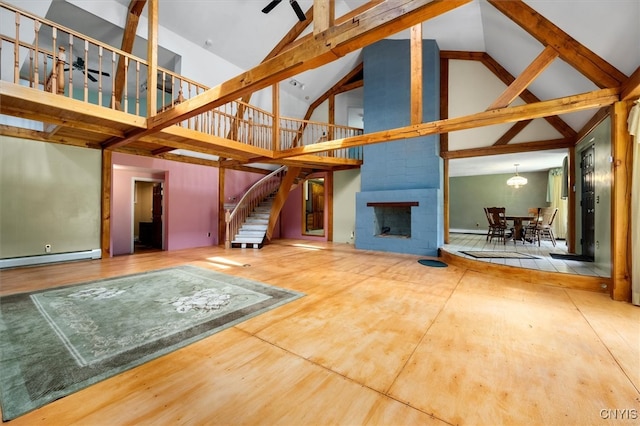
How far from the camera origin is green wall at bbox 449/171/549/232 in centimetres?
897

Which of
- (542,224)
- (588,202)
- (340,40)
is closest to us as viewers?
(340,40)

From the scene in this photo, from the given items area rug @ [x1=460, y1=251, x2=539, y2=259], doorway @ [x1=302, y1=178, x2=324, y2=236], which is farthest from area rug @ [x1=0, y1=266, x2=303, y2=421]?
doorway @ [x1=302, y1=178, x2=324, y2=236]

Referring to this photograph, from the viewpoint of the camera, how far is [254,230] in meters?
7.62

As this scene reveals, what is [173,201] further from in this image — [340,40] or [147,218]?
[340,40]

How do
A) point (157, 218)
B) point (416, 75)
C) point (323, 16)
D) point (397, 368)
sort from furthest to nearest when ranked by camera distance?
1. point (157, 218)
2. point (416, 75)
3. point (323, 16)
4. point (397, 368)

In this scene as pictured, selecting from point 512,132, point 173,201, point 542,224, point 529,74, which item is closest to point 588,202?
point 542,224

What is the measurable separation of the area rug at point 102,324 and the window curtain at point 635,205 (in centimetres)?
394

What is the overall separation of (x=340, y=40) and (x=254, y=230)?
637 centimetres

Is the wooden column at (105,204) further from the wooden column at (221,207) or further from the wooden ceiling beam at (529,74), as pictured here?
the wooden ceiling beam at (529,74)

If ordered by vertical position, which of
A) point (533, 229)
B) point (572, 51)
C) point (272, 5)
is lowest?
point (533, 229)

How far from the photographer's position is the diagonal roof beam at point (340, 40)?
65.4 inches

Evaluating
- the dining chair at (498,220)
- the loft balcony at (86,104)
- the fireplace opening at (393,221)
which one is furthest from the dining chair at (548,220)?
the loft balcony at (86,104)

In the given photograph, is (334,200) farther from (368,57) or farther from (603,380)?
(603,380)

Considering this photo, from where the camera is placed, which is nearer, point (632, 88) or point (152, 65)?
point (632, 88)
